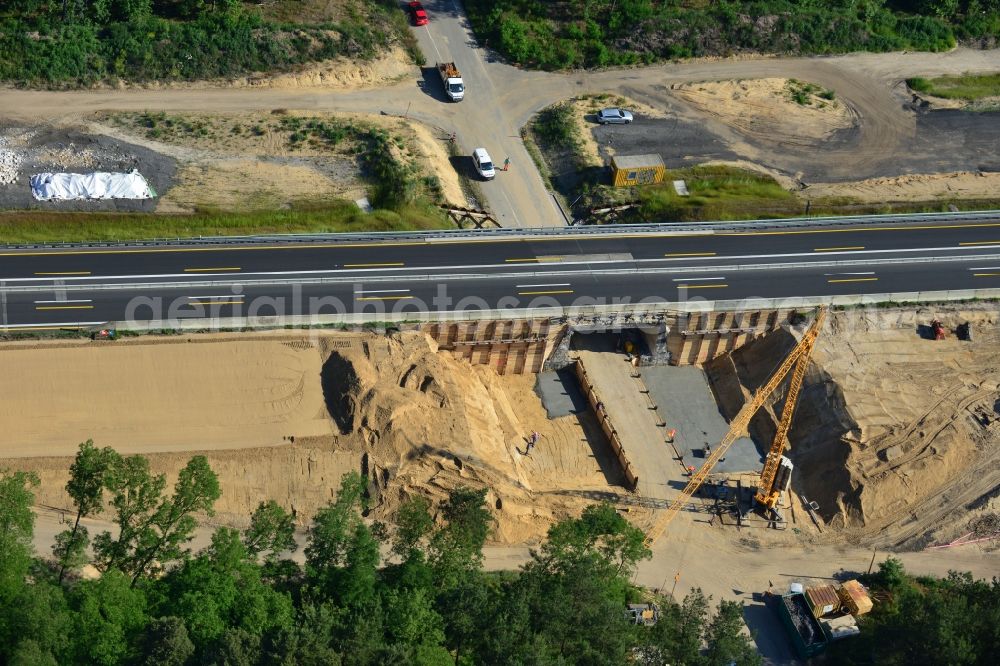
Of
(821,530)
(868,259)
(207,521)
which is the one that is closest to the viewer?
(207,521)

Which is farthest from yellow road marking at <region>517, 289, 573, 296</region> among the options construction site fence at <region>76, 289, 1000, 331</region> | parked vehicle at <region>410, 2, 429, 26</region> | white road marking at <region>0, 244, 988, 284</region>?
parked vehicle at <region>410, 2, 429, 26</region>

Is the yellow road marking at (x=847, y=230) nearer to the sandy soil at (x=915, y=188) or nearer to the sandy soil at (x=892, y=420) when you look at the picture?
the sandy soil at (x=915, y=188)

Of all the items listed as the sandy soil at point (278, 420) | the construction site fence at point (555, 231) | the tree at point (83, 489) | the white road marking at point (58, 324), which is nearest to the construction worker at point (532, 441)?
the sandy soil at point (278, 420)

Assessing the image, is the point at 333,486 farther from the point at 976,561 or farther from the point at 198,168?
the point at 976,561

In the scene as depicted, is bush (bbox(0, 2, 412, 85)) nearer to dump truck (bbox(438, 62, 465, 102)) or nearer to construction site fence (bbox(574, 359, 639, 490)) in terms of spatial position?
dump truck (bbox(438, 62, 465, 102))

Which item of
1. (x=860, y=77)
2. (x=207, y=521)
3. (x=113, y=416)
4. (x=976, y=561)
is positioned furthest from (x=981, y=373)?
(x=113, y=416)

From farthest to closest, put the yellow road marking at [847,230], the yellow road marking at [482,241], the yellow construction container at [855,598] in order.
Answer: the yellow road marking at [847,230] → the yellow road marking at [482,241] → the yellow construction container at [855,598]
